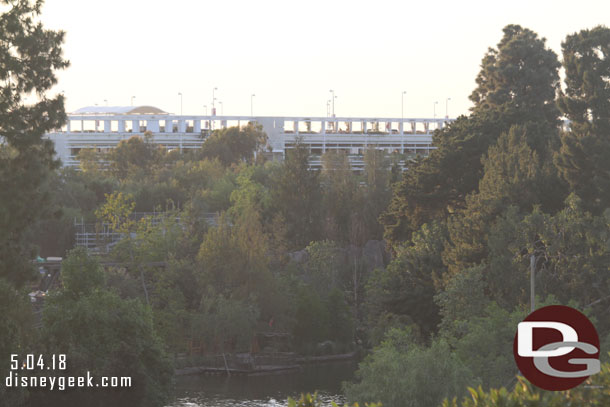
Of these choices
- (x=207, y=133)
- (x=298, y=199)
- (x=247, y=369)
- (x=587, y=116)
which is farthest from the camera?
(x=207, y=133)

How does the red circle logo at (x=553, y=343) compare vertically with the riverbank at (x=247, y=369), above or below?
above

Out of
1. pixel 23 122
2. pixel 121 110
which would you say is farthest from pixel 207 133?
pixel 23 122

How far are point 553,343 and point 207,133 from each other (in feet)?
412

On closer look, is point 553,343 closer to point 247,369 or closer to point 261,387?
point 261,387

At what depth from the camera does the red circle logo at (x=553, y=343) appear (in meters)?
10.3

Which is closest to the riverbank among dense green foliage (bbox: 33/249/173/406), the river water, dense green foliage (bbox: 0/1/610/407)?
the river water

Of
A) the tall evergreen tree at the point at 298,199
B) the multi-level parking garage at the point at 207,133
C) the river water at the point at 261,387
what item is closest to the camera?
the river water at the point at 261,387

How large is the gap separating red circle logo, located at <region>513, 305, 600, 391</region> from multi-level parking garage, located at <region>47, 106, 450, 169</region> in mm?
122659

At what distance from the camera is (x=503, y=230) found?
39.6m

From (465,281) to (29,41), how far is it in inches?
698

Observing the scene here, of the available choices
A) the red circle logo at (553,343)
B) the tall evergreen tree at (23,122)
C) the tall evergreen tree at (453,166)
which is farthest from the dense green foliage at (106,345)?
the red circle logo at (553,343)

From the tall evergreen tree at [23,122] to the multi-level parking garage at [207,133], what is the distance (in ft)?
332

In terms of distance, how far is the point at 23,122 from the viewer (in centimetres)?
3108

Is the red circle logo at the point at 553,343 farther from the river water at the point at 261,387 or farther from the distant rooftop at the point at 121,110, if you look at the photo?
the distant rooftop at the point at 121,110
